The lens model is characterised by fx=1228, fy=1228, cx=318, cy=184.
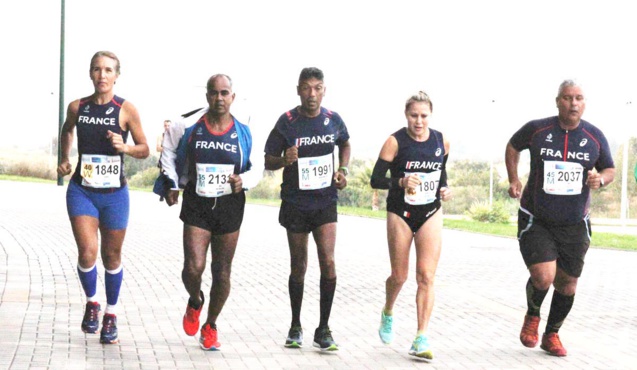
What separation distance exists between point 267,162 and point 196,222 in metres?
0.71

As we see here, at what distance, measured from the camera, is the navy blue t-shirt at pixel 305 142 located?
28.1 ft

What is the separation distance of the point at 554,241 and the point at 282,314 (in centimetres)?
283

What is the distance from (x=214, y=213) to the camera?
8.38 m

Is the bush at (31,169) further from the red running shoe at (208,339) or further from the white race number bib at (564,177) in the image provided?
the white race number bib at (564,177)

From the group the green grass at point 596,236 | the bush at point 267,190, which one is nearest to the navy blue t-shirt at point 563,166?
the green grass at point 596,236

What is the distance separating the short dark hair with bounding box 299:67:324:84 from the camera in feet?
27.8

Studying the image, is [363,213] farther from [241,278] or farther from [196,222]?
[196,222]

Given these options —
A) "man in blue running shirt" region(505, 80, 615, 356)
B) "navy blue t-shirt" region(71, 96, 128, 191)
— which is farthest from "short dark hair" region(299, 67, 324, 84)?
"man in blue running shirt" region(505, 80, 615, 356)

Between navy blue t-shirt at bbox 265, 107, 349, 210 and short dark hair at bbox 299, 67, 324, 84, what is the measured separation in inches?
11.2

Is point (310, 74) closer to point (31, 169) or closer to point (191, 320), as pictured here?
point (191, 320)

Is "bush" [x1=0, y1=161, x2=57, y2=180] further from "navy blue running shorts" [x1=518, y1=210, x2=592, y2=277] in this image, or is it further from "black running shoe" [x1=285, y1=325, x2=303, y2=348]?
"navy blue running shorts" [x1=518, y1=210, x2=592, y2=277]

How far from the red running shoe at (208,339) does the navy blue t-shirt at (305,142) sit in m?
1.06

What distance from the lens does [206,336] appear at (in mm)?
8586

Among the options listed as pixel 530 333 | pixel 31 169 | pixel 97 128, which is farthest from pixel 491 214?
pixel 97 128
